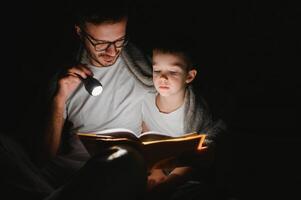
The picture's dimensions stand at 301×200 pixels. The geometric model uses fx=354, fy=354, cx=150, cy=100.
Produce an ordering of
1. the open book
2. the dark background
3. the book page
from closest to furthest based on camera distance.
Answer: the open book < the book page < the dark background

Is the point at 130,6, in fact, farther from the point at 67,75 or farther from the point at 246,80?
the point at 246,80

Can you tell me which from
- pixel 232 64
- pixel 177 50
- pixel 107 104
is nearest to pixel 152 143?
pixel 107 104

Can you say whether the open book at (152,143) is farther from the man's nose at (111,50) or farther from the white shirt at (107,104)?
the man's nose at (111,50)

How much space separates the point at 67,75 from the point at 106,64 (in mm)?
249

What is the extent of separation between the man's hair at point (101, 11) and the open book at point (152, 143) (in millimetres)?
671

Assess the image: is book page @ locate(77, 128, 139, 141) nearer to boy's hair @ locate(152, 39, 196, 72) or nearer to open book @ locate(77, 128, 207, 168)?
open book @ locate(77, 128, 207, 168)

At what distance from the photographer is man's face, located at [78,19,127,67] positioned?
2107mm

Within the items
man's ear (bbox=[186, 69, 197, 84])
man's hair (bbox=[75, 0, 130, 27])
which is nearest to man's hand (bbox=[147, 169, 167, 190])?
man's ear (bbox=[186, 69, 197, 84])

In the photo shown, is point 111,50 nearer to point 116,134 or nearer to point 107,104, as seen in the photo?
point 107,104

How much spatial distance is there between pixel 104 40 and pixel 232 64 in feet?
2.79

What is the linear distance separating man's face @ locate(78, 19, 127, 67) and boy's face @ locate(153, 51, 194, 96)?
252 mm

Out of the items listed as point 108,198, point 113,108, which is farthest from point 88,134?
point 108,198

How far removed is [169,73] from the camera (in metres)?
2.09

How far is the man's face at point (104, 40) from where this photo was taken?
2.11 m
